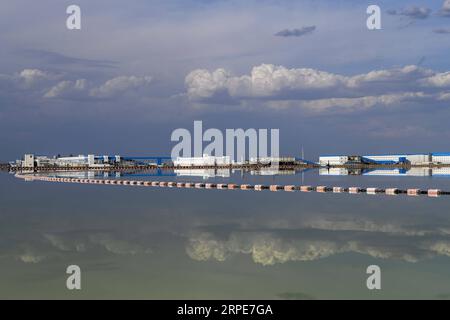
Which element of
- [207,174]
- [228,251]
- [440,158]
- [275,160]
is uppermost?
[275,160]

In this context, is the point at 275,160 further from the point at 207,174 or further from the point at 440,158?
the point at 207,174

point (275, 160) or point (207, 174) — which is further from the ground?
point (275, 160)

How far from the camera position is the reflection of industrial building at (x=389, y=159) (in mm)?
164500

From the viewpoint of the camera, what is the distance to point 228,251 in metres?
18.8

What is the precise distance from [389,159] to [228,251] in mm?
165306

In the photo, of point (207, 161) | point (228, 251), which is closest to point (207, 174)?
point (207, 161)

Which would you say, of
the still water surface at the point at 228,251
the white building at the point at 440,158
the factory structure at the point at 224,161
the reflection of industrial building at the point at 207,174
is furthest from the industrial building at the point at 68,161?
the still water surface at the point at 228,251

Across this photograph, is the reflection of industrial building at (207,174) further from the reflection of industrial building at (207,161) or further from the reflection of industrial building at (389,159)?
the reflection of industrial building at (389,159)

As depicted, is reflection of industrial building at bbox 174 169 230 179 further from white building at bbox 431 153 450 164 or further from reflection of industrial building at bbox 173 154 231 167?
white building at bbox 431 153 450 164

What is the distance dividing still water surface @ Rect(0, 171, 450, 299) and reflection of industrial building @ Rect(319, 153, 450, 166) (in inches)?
5465

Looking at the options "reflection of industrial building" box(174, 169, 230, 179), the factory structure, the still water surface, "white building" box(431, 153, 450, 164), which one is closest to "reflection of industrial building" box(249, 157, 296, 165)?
the factory structure

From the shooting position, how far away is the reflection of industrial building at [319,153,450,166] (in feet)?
540
